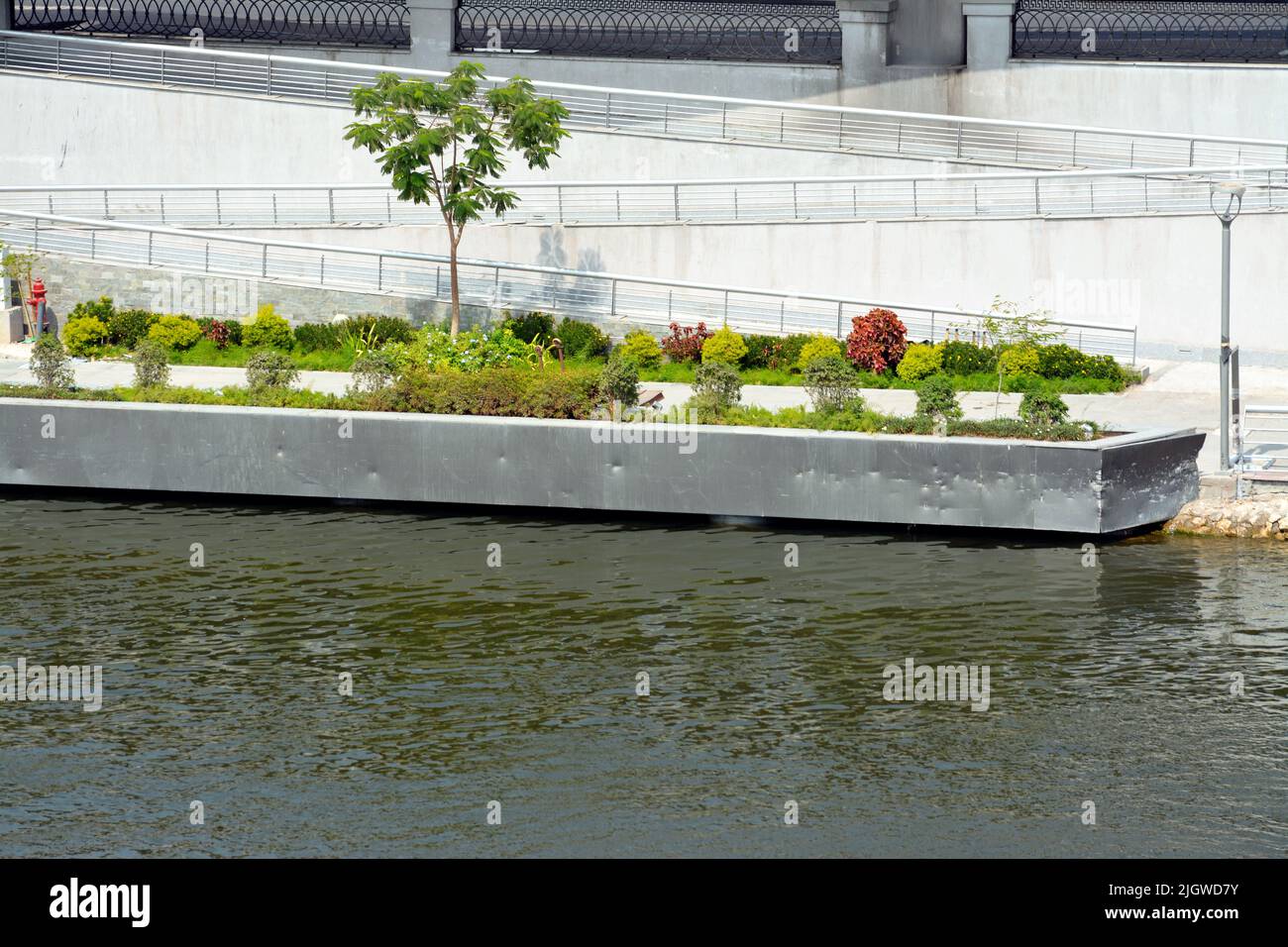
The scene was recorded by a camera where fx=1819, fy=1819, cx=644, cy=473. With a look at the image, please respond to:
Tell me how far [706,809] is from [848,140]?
2396 centimetres

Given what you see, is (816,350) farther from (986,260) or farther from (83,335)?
(83,335)

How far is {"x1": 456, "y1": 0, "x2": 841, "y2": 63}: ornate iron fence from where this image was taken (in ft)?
131

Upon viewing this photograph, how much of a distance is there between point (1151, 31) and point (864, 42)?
22.1 ft

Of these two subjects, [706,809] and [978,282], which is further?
[978,282]

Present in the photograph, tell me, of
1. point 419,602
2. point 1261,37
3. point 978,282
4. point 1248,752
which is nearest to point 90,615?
point 419,602

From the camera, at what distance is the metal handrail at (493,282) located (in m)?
32.0

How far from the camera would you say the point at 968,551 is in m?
23.6

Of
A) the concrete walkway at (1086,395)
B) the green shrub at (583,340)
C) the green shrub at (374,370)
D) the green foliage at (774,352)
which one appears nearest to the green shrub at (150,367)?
the concrete walkway at (1086,395)

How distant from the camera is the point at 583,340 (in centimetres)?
3130

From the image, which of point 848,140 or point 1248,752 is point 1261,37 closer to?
point 848,140

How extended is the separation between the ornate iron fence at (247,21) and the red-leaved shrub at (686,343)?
1264 cm

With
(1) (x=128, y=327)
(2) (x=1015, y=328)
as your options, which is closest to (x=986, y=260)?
(2) (x=1015, y=328)

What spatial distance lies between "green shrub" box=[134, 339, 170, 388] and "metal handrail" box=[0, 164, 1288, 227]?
20.9 ft
